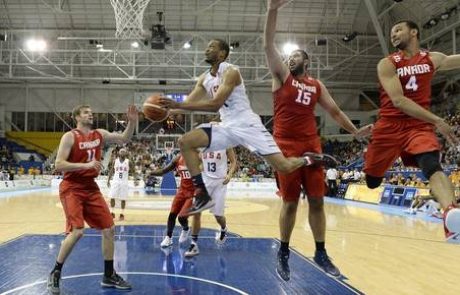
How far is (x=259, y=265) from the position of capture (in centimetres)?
704

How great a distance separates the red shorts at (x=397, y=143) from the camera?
14.3 feet

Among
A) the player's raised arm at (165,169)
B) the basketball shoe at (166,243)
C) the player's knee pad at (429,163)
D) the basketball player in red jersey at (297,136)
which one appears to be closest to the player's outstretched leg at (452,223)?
the player's knee pad at (429,163)

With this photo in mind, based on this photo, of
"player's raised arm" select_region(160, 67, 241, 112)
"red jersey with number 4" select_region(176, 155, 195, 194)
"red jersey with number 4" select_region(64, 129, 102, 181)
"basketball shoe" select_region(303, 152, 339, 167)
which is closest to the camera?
"player's raised arm" select_region(160, 67, 241, 112)

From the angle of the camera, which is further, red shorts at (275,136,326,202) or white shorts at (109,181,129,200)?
white shorts at (109,181,129,200)

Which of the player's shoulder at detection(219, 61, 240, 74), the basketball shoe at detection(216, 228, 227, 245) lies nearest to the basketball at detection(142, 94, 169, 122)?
the player's shoulder at detection(219, 61, 240, 74)

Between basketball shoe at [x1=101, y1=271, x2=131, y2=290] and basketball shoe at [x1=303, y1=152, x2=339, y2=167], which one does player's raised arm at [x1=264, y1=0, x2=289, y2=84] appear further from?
basketball shoe at [x1=101, y1=271, x2=131, y2=290]

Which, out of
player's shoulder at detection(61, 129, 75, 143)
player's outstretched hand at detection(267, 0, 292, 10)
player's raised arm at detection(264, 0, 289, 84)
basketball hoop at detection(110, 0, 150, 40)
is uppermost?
basketball hoop at detection(110, 0, 150, 40)

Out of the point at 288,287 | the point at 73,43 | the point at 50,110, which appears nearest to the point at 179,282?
the point at 288,287

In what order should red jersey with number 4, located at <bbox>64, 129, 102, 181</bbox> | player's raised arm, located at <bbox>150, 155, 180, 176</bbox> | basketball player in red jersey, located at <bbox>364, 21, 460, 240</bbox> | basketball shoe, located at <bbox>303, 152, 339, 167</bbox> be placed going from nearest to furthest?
basketball player in red jersey, located at <bbox>364, 21, 460, 240</bbox>
basketball shoe, located at <bbox>303, 152, 339, 167</bbox>
red jersey with number 4, located at <bbox>64, 129, 102, 181</bbox>
player's raised arm, located at <bbox>150, 155, 180, 176</bbox>

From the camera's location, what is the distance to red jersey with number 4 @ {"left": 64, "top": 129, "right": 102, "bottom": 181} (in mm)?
5766

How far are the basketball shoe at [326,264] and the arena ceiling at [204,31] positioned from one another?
2020cm

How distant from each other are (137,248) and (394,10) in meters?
22.4

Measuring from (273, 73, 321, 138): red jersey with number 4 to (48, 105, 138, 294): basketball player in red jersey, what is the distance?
69.8 inches

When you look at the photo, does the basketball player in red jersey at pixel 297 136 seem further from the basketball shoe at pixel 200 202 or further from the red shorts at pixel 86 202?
the red shorts at pixel 86 202
